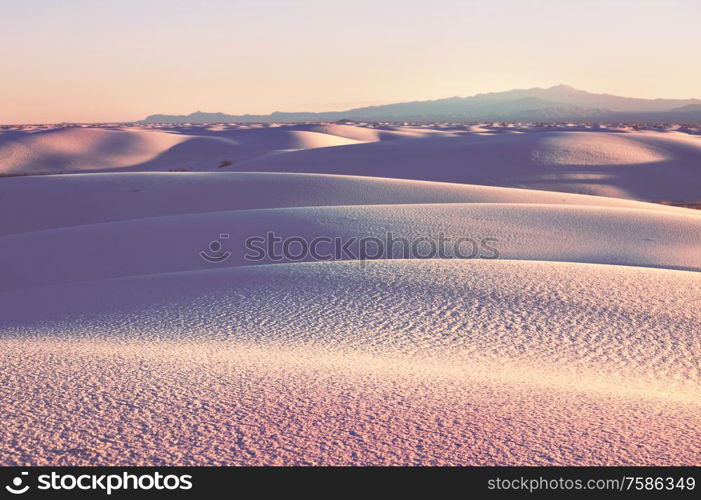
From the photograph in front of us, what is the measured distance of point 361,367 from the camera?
97.3 inches

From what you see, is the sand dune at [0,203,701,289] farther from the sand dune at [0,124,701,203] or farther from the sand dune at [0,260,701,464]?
the sand dune at [0,124,701,203]

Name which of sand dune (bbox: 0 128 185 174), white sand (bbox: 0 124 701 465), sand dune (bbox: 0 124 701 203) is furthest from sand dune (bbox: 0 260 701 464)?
sand dune (bbox: 0 128 185 174)

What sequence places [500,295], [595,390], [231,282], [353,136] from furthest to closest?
1. [353,136]
2. [231,282]
3. [500,295]
4. [595,390]

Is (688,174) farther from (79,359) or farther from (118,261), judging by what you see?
(79,359)

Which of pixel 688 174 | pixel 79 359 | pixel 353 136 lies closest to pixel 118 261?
pixel 79 359

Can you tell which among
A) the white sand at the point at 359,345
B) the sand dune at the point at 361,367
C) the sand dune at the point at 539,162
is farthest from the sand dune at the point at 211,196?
the sand dune at the point at 539,162

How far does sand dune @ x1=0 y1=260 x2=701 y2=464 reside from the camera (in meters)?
1.75

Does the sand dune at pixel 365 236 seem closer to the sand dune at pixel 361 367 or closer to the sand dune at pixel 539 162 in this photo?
the sand dune at pixel 361 367

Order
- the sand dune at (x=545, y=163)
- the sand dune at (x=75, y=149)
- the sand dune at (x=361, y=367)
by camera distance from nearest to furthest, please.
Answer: the sand dune at (x=361, y=367) → the sand dune at (x=545, y=163) → the sand dune at (x=75, y=149)

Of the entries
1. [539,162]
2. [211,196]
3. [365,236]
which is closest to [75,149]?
[539,162]

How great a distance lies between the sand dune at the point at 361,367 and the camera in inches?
68.7

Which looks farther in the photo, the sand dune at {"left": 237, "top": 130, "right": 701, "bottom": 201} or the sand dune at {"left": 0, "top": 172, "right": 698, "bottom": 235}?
the sand dune at {"left": 237, "top": 130, "right": 701, "bottom": 201}
